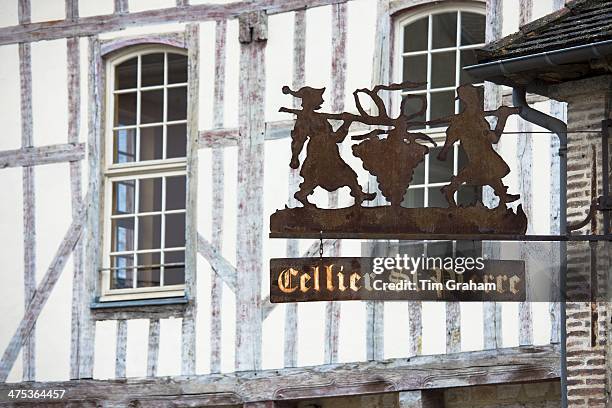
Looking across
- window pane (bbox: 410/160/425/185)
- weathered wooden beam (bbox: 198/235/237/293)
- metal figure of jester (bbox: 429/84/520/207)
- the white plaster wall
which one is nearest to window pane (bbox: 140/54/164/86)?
the white plaster wall

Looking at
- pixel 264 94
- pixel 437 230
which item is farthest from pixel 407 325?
pixel 437 230

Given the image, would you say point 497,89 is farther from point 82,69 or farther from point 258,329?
point 82,69

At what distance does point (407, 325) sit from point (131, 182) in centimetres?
318

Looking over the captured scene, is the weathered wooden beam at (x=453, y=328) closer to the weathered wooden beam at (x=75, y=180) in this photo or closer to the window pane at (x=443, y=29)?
the window pane at (x=443, y=29)

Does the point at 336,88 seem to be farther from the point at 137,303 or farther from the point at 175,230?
the point at 137,303

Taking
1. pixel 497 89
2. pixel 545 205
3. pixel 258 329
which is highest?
pixel 497 89

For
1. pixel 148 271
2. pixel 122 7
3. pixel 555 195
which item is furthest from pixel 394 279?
pixel 122 7

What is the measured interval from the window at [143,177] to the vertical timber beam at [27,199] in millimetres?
658

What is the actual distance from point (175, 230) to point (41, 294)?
1.27m

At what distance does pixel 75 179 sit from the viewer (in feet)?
53.4

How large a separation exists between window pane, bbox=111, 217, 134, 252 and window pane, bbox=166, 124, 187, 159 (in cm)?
79

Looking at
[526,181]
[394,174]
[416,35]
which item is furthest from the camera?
[416,35]

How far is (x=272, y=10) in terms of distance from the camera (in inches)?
612

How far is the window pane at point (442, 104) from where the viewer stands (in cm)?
1484
